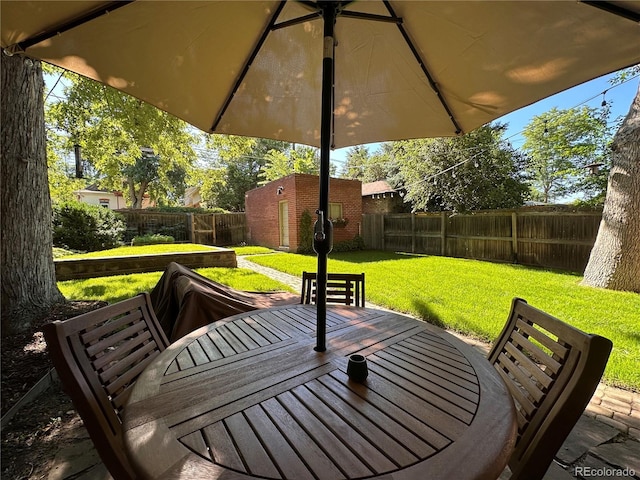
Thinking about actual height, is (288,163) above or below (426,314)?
above

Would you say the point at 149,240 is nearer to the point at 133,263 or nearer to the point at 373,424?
the point at 133,263

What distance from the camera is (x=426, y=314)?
12.6 ft

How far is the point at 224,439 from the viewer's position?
31.1 inches

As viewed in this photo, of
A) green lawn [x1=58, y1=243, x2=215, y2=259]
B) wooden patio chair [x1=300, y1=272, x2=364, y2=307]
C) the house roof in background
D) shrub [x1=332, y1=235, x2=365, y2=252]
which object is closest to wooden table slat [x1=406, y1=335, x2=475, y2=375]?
wooden patio chair [x1=300, y1=272, x2=364, y2=307]

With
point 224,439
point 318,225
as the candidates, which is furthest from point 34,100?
point 224,439

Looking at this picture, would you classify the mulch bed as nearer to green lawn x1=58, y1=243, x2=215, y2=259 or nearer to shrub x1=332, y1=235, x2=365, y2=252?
green lawn x1=58, y1=243, x2=215, y2=259

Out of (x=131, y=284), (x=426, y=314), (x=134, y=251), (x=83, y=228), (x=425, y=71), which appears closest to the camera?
(x=425, y=71)

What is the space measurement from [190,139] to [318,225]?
7764 millimetres

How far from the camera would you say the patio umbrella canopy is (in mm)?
1343

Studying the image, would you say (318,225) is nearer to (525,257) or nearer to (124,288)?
(124,288)

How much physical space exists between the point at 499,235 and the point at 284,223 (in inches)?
292

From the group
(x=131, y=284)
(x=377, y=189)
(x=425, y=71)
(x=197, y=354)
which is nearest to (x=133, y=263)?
(x=131, y=284)

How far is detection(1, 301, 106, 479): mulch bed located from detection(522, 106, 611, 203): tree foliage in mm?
15320

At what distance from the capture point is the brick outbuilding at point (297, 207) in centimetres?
1048
